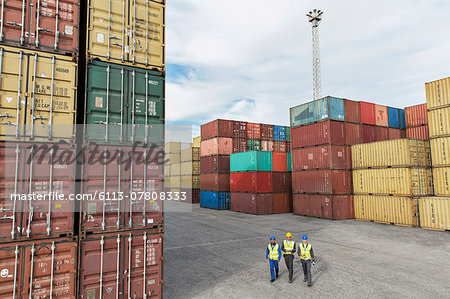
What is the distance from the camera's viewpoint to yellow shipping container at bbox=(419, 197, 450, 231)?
17141 millimetres

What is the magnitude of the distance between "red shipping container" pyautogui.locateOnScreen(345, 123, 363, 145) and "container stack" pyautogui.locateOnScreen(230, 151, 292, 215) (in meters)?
7.39

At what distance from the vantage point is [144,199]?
7.46 m

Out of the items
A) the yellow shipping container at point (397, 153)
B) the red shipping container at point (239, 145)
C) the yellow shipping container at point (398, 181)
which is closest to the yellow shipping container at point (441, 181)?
the yellow shipping container at point (398, 181)

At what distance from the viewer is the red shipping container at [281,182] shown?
28.2 metres

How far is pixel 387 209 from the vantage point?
66.7 feet

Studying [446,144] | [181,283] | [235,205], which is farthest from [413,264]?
[235,205]

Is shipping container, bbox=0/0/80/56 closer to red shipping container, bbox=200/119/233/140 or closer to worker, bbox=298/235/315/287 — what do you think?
worker, bbox=298/235/315/287

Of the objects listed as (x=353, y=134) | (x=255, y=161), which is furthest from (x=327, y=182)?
(x=255, y=161)

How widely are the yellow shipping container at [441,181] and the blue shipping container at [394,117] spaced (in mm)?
8216

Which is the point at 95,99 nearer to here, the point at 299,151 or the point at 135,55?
the point at 135,55

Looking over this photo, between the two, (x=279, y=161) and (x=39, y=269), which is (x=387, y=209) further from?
(x=39, y=269)

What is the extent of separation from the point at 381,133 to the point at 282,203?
11.5 meters

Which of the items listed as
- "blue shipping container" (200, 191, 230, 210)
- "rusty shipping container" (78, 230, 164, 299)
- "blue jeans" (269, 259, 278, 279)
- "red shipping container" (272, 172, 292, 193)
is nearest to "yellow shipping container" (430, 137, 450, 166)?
"red shipping container" (272, 172, 292, 193)

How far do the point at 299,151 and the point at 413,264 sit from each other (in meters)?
15.5
